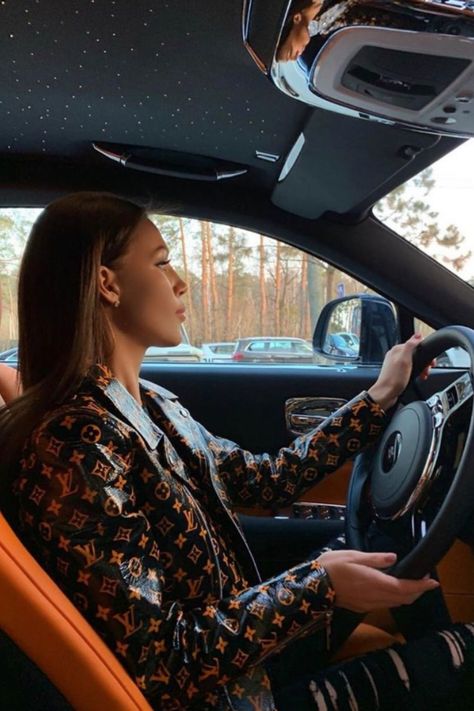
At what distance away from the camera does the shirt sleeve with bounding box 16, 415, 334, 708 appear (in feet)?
2.46

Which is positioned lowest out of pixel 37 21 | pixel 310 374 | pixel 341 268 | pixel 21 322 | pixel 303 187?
pixel 310 374

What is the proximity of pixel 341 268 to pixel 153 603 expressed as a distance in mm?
1272

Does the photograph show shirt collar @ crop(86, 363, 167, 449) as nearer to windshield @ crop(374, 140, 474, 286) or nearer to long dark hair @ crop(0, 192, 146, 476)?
long dark hair @ crop(0, 192, 146, 476)

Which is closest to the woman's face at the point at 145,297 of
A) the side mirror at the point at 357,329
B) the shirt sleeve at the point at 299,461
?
the shirt sleeve at the point at 299,461

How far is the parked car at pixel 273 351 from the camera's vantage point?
2.00 m

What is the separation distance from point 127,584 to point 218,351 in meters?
1.31

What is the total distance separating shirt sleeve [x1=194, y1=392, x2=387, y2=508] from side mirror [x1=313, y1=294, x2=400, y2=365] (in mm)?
641

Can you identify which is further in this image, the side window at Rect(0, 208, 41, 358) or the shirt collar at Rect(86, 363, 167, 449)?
the side window at Rect(0, 208, 41, 358)

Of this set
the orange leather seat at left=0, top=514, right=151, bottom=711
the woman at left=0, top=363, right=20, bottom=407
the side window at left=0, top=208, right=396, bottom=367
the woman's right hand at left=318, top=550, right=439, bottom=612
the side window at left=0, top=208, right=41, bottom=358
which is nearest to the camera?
the orange leather seat at left=0, top=514, right=151, bottom=711

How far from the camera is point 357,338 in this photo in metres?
2.05

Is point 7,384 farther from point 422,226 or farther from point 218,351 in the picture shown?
point 422,226

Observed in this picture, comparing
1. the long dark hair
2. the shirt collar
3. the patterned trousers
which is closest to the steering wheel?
the patterned trousers

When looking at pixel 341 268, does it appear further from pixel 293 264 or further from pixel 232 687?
pixel 232 687

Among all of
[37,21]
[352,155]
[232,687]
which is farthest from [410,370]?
[37,21]
